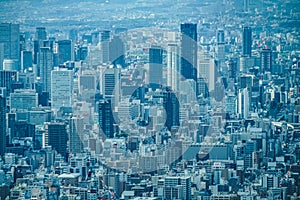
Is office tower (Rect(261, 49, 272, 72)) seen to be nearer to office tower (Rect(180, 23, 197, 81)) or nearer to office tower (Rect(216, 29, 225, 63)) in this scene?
office tower (Rect(216, 29, 225, 63))

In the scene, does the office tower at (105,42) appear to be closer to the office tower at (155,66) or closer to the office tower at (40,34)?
the office tower at (155,66)

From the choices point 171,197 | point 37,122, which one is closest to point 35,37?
point 37,122

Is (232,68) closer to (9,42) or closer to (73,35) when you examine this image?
(73,35)

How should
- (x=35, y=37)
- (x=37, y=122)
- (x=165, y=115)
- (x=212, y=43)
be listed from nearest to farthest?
(x=165, y=115), (x=37, y=122), (x=212, y=43), (x=35, y=37)

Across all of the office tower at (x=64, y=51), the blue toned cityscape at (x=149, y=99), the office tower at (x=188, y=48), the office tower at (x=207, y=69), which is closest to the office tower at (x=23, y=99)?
the blue toned cityscape at (x=149, y=99)

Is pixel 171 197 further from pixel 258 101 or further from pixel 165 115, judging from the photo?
pixel 258 101

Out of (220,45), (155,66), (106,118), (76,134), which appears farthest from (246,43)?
(76,134)
